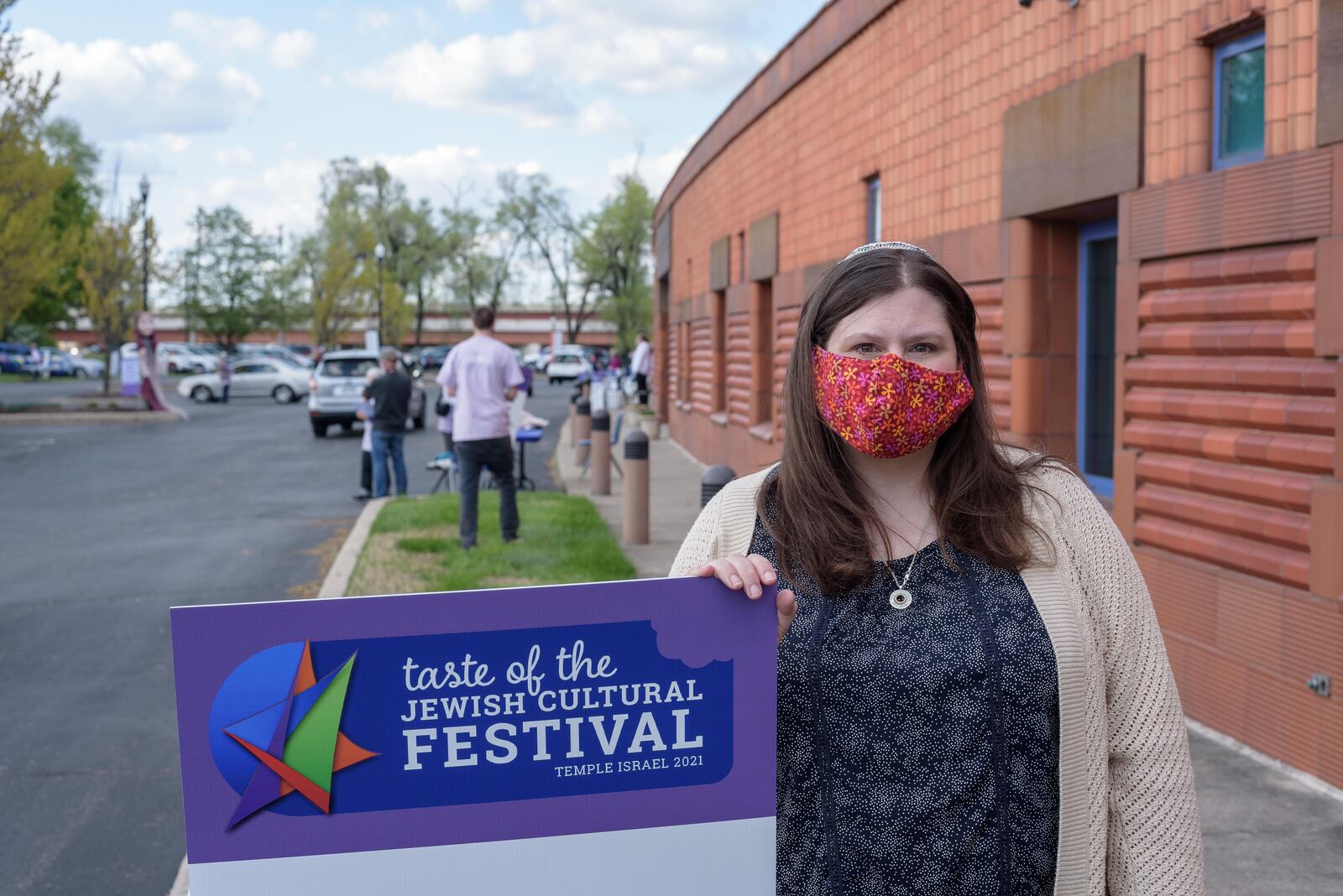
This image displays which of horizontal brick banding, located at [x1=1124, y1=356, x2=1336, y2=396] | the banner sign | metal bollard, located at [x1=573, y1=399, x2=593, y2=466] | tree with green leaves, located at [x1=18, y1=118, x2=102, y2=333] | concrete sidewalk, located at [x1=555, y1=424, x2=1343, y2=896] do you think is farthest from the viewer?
tree with green leaves, located at [x1=18, y1=118, x2=102, y2=333]

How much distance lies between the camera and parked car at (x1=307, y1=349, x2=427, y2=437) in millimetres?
27297

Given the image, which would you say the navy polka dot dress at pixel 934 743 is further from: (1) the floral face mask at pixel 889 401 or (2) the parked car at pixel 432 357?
(2) the parked car at pixel 432 357

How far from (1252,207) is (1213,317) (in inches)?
23.3

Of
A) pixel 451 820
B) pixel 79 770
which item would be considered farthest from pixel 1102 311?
pixel 451 820

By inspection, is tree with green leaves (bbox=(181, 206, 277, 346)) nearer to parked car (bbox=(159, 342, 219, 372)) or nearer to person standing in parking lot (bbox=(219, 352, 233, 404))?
parked car (bbox=(159, 342, 219, 372))

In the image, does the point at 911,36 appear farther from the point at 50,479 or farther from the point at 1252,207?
the point at 50,479

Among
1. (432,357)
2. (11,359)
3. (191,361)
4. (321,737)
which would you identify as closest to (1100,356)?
(321,737)

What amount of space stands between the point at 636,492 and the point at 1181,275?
256 inches

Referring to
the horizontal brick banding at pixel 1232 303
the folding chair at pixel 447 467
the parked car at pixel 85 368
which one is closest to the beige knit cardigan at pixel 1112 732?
the horizontal brick banding at pixel 1232 303

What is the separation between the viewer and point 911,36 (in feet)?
34.3

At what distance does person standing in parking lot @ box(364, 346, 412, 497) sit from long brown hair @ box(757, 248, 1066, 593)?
1345 cm

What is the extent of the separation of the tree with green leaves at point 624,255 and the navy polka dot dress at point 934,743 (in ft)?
252

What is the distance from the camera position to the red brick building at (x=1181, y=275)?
18.2 ft

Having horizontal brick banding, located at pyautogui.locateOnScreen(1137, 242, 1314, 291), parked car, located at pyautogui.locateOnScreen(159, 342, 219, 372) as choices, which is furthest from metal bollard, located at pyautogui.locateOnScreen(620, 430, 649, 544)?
parked car, located at pyautogui.locateOnScreen(159, 342, 219, 372)
